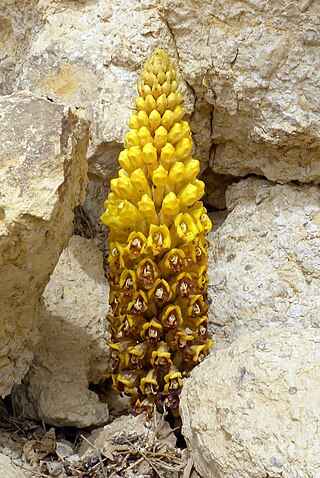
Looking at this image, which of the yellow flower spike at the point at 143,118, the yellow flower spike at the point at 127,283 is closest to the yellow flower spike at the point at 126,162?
the yellow flower spike at the point at 143,118

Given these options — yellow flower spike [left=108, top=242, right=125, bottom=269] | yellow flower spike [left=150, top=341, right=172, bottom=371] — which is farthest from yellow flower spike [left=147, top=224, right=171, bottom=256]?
yellow flower spike [left=150, top=341, right=172, bottom=371]

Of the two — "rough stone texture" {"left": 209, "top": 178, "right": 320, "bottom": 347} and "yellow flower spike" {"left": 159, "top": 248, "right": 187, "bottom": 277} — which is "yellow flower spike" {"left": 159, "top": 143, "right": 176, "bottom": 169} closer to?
"yellow flower spike" {"left": 159, "top": 248, "right": 187, "bottom": 277}

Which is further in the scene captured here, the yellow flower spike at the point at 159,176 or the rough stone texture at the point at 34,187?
the yellow flower spike at the point at 159,176

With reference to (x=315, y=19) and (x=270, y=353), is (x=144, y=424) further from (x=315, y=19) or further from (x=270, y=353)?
(x=315, y=19)

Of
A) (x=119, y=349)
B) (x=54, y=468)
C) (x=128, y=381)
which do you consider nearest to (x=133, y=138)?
(x=119, y=349)

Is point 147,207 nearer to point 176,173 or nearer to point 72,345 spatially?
point 176,173

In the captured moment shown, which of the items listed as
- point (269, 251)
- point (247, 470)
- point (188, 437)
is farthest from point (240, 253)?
point (247, 470)

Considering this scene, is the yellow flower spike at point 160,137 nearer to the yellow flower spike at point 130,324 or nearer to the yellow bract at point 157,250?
the yellow bract at point 157,250
